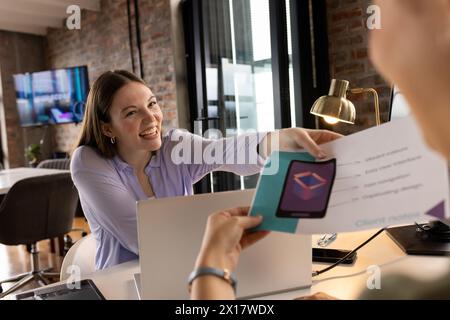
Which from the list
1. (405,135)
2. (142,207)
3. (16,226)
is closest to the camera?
(405,135)

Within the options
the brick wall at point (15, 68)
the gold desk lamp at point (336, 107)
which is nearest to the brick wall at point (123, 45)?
the brick wall at point (15, 68)

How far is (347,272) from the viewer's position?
80cm

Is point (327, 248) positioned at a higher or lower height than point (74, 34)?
lower

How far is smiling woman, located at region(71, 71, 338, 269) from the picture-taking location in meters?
1.06

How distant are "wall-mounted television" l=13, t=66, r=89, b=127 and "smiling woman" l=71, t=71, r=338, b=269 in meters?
3.66

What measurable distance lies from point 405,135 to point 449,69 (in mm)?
153

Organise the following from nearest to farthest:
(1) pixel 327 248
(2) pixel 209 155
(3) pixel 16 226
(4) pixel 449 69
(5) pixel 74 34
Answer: (4) pixel 449 69
(1) pixel 327 248
(2) pixel 209 155
(3) pixel 16 226
(5) pixel 74 34

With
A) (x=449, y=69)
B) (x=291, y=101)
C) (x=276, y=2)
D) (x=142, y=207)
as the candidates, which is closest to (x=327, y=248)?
(x=142, y=207)

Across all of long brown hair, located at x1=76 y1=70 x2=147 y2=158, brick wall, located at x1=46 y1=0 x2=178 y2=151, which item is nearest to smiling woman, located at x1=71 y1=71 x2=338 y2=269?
long brown hair, located at x1=76 y1=70 x2=147 y2=158

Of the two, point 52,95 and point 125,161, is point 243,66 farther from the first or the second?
point 52,95

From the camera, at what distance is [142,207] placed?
1.98 feet

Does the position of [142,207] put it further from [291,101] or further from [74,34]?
Answer: [74,34]

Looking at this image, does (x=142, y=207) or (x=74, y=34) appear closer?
(x=142, y=207)

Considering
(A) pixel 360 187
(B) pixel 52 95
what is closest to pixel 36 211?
(A) pixel 360 187
